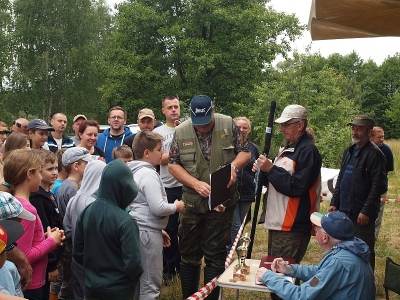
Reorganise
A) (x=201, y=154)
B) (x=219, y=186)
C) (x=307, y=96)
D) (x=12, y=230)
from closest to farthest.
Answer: (x=12, y=230) → (x=219, y=186) → (x=201, y=154) → (x=307, y=96)

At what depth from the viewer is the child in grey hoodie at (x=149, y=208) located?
4301 millimetres

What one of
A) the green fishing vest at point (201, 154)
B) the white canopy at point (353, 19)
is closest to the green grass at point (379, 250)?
the green fishing vest at point (201, 154)

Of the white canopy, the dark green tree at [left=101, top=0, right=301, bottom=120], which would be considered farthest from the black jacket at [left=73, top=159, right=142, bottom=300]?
the dark green tree at [left=101, top=0, right=301, bottom=120]

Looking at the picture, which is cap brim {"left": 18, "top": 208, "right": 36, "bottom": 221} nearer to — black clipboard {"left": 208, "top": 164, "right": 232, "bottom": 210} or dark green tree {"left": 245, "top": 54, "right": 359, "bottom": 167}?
black clipboard {"left": 208, "top": 164, "right": 232, "bottom": 210}

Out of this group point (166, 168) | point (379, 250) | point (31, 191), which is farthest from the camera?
point (379, 250)

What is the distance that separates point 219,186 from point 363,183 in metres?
1.97

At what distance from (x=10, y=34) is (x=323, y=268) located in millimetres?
34144

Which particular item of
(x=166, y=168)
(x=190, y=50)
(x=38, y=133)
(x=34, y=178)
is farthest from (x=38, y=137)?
(x=190, y=50)

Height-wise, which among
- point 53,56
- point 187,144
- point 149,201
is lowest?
point 149,201

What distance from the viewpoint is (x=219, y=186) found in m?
4.39

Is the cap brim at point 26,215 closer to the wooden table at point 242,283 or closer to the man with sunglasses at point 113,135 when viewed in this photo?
the wooden table at point 242,283

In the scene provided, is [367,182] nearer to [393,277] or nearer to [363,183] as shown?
[363,183]

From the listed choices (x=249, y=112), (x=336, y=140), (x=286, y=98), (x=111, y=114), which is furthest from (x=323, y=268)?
(x=249, y=112)

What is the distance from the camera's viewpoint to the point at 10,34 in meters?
33.7
